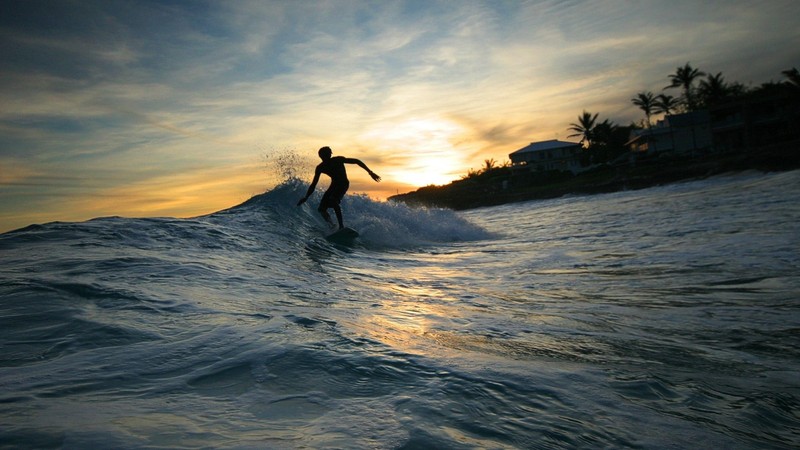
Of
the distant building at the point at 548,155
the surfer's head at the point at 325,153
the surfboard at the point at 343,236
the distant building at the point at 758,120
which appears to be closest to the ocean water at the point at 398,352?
the surfboard at the point at 343,236

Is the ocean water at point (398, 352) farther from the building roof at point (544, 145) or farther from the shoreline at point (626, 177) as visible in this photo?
the building roof at point (544, 145)

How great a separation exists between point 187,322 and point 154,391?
1.22 m

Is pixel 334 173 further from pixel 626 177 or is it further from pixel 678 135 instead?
pixel 678 135

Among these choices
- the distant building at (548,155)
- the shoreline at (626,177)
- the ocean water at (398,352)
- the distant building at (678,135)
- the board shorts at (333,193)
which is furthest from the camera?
the distant building at (548,155)

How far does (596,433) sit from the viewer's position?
5.41 feet

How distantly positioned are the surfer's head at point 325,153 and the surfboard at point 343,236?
1640 millimetres

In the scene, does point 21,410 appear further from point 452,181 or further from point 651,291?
point 452,181

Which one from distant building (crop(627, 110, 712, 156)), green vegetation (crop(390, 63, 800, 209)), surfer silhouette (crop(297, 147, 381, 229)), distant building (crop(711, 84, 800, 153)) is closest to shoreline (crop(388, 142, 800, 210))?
green vegetation (crop(390, 63, 800, 209))

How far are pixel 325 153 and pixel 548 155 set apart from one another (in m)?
63.1

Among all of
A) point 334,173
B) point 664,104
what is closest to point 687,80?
point 664,104

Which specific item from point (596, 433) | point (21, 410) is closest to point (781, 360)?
point (596, 433)

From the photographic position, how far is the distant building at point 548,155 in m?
67.1

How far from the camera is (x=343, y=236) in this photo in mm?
10484

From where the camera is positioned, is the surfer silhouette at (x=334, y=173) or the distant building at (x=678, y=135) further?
the distant building at (x=678, y=135)
